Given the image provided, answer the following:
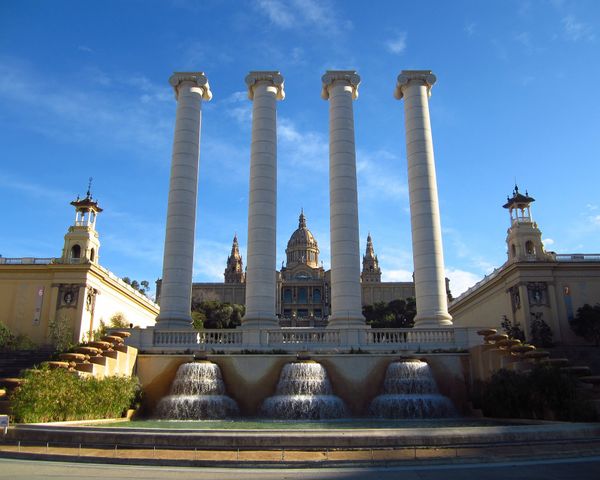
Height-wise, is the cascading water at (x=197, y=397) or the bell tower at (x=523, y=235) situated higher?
the bell tower at (x=523, y=235)

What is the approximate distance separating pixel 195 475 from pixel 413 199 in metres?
33.8

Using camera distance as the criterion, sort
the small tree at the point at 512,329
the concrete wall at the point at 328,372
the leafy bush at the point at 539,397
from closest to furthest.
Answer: the leafy bush at the point at 539,397 < the concrete wall at the point at 328,372 < the small tree at the point at 512,329

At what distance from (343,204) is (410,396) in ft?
56.9

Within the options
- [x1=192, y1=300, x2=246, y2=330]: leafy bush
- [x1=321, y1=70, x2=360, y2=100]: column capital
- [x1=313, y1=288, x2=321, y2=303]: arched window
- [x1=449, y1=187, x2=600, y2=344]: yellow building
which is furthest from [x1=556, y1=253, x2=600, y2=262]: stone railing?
[x1=313, y1=288, x2=321, y2=303]: arched window

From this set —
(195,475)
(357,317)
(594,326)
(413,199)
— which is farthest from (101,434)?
(594,326)

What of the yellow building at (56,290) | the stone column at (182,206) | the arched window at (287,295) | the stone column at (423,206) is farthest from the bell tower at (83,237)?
the arched window at (287,295)

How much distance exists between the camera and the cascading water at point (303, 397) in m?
28.6

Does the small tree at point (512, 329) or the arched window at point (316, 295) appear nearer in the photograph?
the small tree at point (512, 329)

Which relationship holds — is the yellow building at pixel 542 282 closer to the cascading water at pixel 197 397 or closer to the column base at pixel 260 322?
the column base at pixel 260 322

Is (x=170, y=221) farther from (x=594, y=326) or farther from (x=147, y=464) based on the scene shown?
(x=594, y=326)

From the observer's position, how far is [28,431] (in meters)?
16.5

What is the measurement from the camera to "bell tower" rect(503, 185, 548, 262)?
59344 millimetres

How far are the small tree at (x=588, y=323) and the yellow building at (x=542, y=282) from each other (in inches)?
65.9

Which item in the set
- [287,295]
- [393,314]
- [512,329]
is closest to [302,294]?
[287,295]
